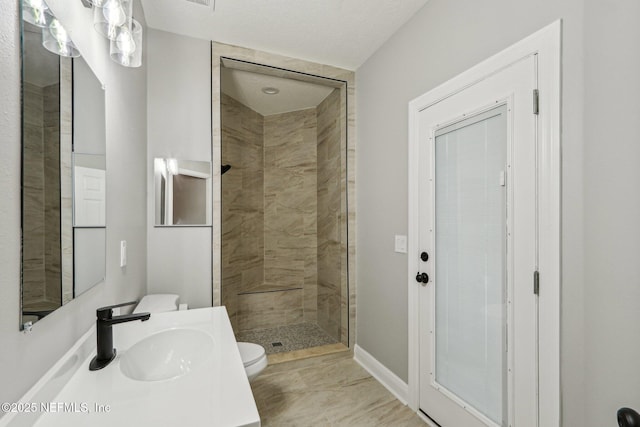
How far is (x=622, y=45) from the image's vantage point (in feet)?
3.30

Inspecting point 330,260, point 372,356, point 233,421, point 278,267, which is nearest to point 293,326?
point 278,267

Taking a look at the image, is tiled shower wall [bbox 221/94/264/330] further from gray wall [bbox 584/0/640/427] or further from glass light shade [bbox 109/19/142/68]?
gray wall [bbox 584/0/640/427]

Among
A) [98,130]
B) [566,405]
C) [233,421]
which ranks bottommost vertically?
[566,405]

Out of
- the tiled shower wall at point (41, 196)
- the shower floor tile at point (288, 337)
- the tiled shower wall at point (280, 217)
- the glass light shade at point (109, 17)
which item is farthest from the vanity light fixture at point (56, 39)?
the shower floor tile at point (288, 337)

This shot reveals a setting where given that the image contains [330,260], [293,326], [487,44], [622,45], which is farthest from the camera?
[293,326]

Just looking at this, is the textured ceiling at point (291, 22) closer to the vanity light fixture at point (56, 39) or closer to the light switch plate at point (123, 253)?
the vanity light fixture at point (56, 39)

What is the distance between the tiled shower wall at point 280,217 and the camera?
337 cm

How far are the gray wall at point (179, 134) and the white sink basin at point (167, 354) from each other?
42.0 inches

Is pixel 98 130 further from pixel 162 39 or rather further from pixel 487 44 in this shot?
pixel 487 44

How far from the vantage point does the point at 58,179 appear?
858 millimetres

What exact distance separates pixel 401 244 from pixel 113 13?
193 cm

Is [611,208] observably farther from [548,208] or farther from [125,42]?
[125,42]

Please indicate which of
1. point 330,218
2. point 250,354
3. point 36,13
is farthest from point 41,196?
point 330,218

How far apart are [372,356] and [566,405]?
151 centimetres
